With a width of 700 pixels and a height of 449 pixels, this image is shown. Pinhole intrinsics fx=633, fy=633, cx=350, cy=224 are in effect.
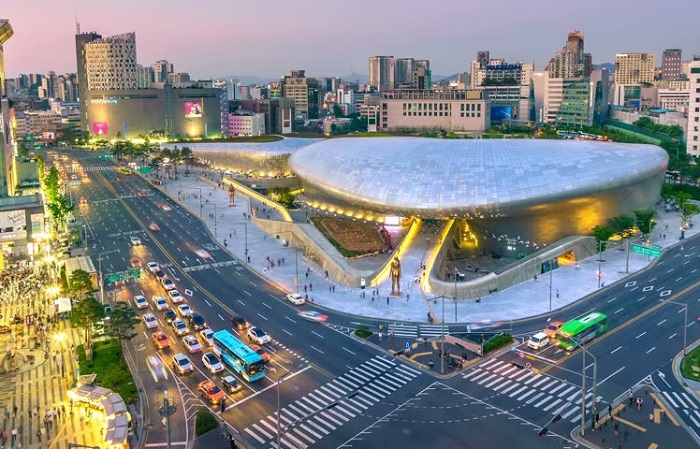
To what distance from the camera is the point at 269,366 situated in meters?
56.1

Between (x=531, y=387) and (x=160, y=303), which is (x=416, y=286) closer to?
(x=531, y=387)

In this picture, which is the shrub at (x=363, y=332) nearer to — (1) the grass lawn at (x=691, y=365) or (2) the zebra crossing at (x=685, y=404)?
(2) the zebra crossing at (x=685, y=404)

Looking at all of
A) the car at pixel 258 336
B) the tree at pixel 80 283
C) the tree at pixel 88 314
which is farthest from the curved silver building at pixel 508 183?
the tree at pixel 88 314

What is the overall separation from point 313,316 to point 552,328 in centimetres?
2493

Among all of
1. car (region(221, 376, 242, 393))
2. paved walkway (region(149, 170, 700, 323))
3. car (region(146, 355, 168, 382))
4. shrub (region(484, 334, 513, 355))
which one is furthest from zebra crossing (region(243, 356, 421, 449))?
paved walkway (region(149, 170, 700, 323))

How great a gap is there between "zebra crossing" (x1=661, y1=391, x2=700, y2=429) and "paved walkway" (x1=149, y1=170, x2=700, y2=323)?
1965 centimetres

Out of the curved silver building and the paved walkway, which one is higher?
the curved silver building

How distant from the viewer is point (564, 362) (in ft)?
186

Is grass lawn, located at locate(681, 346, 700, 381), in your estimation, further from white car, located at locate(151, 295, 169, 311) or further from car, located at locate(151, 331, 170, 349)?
white car, located at locate(151, 295, 169, 311)

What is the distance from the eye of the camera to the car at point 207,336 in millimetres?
60938

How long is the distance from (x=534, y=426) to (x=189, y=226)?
8151cm

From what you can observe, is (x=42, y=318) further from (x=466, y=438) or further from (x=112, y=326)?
(x=466, y=438)

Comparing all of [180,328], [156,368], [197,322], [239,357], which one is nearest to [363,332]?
[239,357]

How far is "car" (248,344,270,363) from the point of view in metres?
55.7
